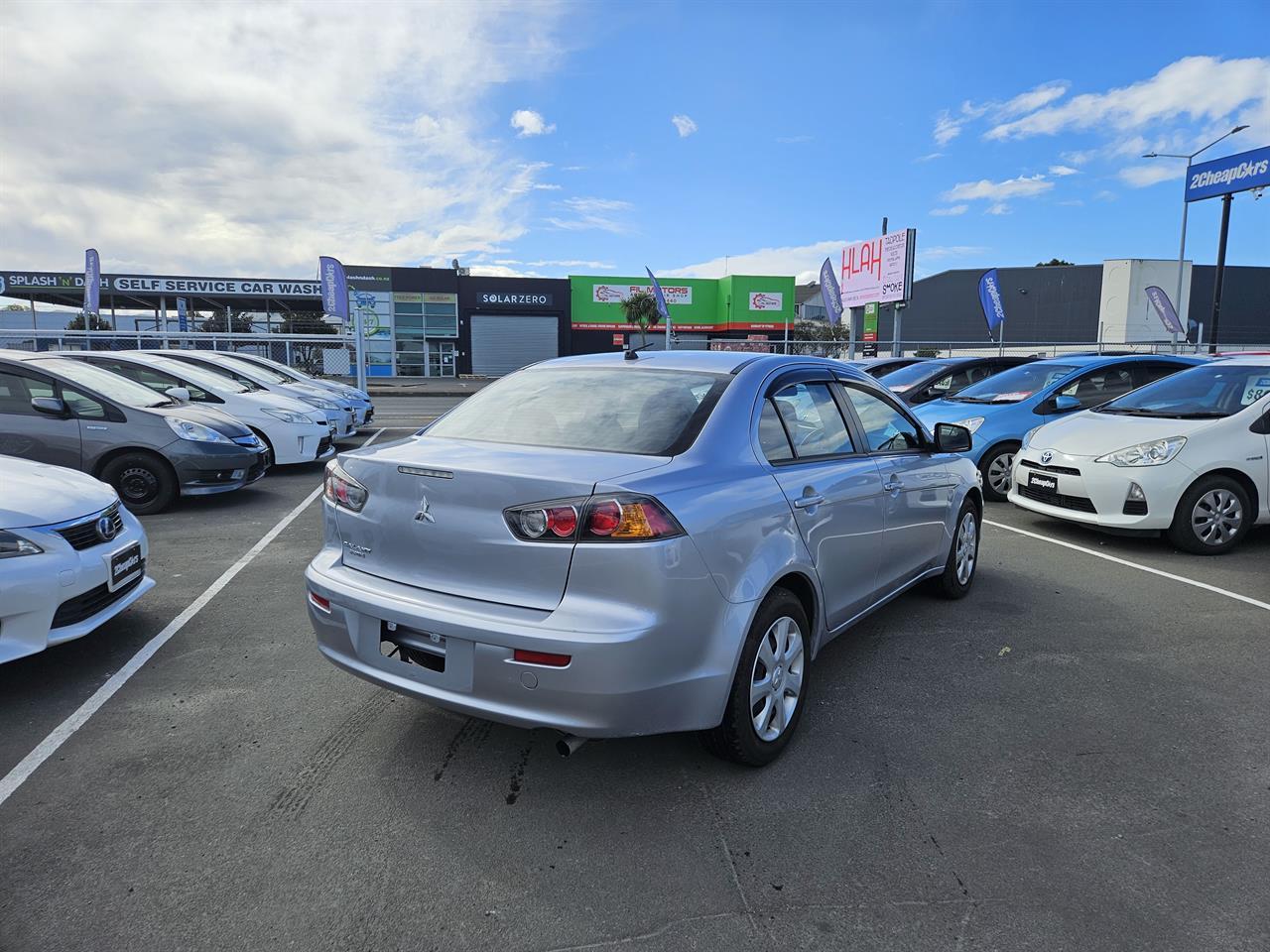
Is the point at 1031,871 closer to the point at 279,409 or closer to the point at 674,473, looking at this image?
the point at 674,473

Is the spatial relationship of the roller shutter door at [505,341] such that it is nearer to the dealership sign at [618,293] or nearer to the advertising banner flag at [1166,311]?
the dealership sign at [618,293]

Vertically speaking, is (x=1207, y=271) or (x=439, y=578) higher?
(x=1207, y=271)

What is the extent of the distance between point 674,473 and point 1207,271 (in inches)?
2812

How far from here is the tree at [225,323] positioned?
4556 centimetres

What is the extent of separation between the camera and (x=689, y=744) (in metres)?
3.31

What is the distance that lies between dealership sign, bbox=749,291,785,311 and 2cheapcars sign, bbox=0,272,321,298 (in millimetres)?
21956

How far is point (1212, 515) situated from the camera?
6508 mm

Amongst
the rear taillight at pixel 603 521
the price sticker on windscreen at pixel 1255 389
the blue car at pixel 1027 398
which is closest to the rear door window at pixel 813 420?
the rear taillight at pixel 603 521

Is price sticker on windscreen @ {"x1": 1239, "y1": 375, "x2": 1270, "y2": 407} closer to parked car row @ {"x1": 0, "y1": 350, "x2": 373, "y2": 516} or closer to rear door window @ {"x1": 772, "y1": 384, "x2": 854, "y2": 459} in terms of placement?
rear door window @ {"x1": 772, "y1": 384, "x2": 854, "y2": 459}

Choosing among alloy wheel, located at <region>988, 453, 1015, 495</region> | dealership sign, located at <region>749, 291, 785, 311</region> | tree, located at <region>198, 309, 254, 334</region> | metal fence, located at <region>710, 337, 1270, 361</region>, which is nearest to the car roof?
alloy wheel, located at <region>988, 453, 1015, 495</region>

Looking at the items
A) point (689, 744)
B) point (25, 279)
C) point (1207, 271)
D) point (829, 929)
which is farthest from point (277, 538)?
point (1207, 271)

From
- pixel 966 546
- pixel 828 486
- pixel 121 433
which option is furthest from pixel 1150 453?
pixel 121 433

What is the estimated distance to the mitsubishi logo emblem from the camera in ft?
9.35

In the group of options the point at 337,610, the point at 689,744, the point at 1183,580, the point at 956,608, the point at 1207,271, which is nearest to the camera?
the point at 337,610
